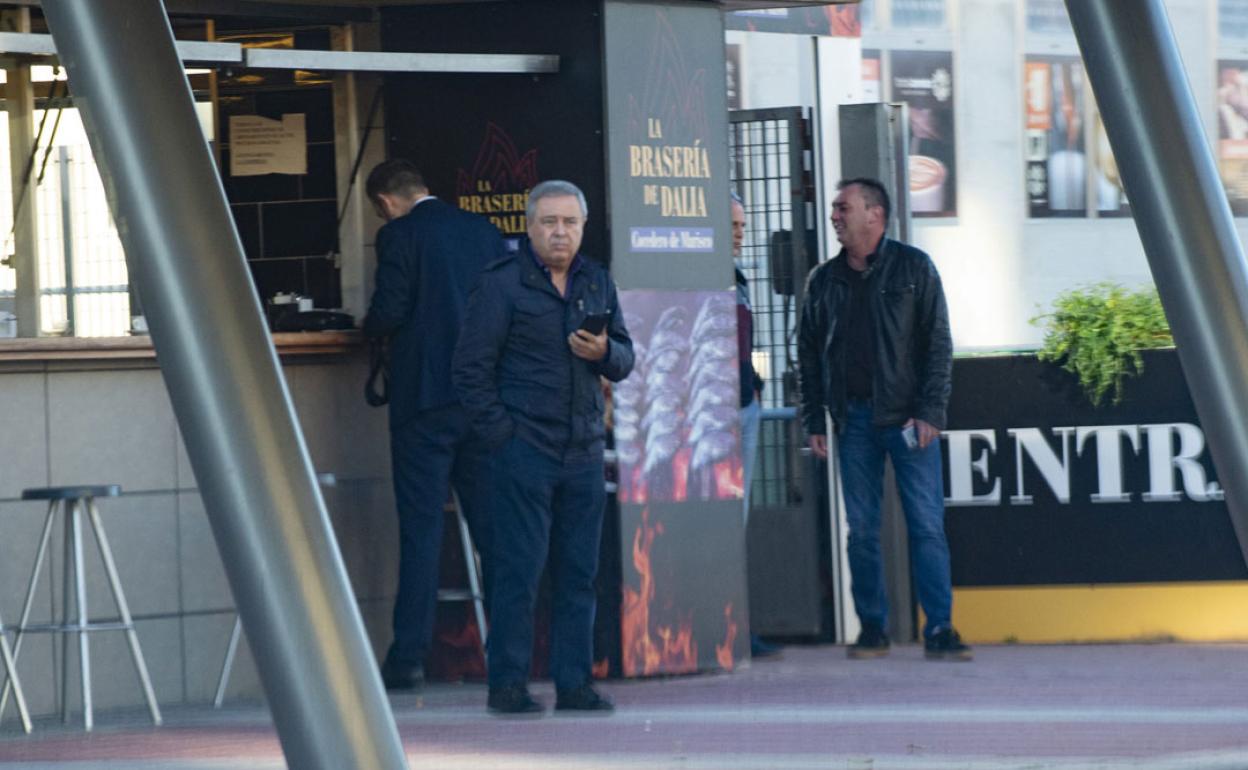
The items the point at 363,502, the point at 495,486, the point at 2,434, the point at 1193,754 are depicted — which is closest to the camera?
the point at 1193,754

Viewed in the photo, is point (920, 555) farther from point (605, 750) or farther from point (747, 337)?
point (605, 750)

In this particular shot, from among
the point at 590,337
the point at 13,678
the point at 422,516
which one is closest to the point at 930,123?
the point at 422,516

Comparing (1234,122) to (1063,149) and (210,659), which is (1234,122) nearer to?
(1063,149)

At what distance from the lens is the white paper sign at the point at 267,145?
9141 millimetres

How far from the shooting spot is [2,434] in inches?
313

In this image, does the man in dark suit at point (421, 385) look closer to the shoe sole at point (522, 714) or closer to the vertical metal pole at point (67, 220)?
the shoe sole at point (522, 714)

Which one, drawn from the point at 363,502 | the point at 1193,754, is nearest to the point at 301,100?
the point at 363,502

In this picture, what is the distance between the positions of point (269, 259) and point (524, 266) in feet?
7.18

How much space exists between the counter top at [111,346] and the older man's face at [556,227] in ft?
4.38

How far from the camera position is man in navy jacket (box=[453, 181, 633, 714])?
7312 millimetres

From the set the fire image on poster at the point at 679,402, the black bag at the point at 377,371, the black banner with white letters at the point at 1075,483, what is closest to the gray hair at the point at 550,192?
the fire image on poster at the point at 679,402

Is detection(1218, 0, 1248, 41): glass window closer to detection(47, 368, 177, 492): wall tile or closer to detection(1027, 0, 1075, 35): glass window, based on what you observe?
detection(1027, 0, 1075, 35): glass window

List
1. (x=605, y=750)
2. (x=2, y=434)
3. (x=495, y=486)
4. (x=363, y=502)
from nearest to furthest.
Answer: (x=605, y=750), (x=495, y=486), (x=2, y=434), (x=363, y=502)

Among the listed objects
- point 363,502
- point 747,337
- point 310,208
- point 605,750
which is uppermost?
point 310,208
